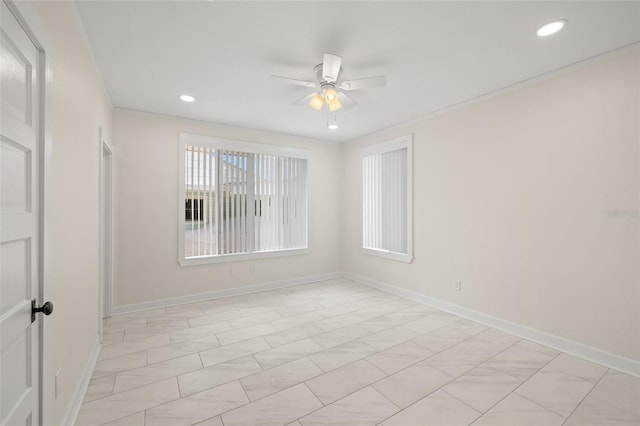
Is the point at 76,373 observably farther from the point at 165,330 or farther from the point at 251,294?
the point at 251,294

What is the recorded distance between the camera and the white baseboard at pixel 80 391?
183 centimetres

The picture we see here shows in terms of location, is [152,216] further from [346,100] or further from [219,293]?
[346,100]

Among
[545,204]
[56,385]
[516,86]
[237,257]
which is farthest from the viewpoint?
[237,257]

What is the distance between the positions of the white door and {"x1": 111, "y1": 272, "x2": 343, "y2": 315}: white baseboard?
9.25ft

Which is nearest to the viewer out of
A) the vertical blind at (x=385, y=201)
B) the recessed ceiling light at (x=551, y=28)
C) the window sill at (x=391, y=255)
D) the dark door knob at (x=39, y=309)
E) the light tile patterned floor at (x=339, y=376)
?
the dark door knob at (x=39, y=309)

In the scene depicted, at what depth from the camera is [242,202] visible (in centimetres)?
475

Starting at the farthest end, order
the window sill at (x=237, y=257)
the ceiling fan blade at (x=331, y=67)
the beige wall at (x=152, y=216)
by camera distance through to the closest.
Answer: the window sill at (x=237, y=257) < the beige wall at (x=152, y=216) < the ceiling fan blade at (x=331, y=67)

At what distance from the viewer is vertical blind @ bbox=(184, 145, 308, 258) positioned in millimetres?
4367

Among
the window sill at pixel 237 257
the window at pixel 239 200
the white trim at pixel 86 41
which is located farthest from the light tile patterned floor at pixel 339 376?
the white trim at pixel 86 41

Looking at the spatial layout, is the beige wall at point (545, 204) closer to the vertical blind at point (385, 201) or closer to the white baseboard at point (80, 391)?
the vertical blind at point (385, 201)

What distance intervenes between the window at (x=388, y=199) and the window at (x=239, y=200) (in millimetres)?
1151

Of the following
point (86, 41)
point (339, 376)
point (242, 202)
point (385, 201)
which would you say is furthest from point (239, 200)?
point (339, 376)

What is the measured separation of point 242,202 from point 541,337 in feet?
13.8

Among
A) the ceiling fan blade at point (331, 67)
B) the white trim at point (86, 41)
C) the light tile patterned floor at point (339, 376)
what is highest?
the white trim at point (86, 41)
